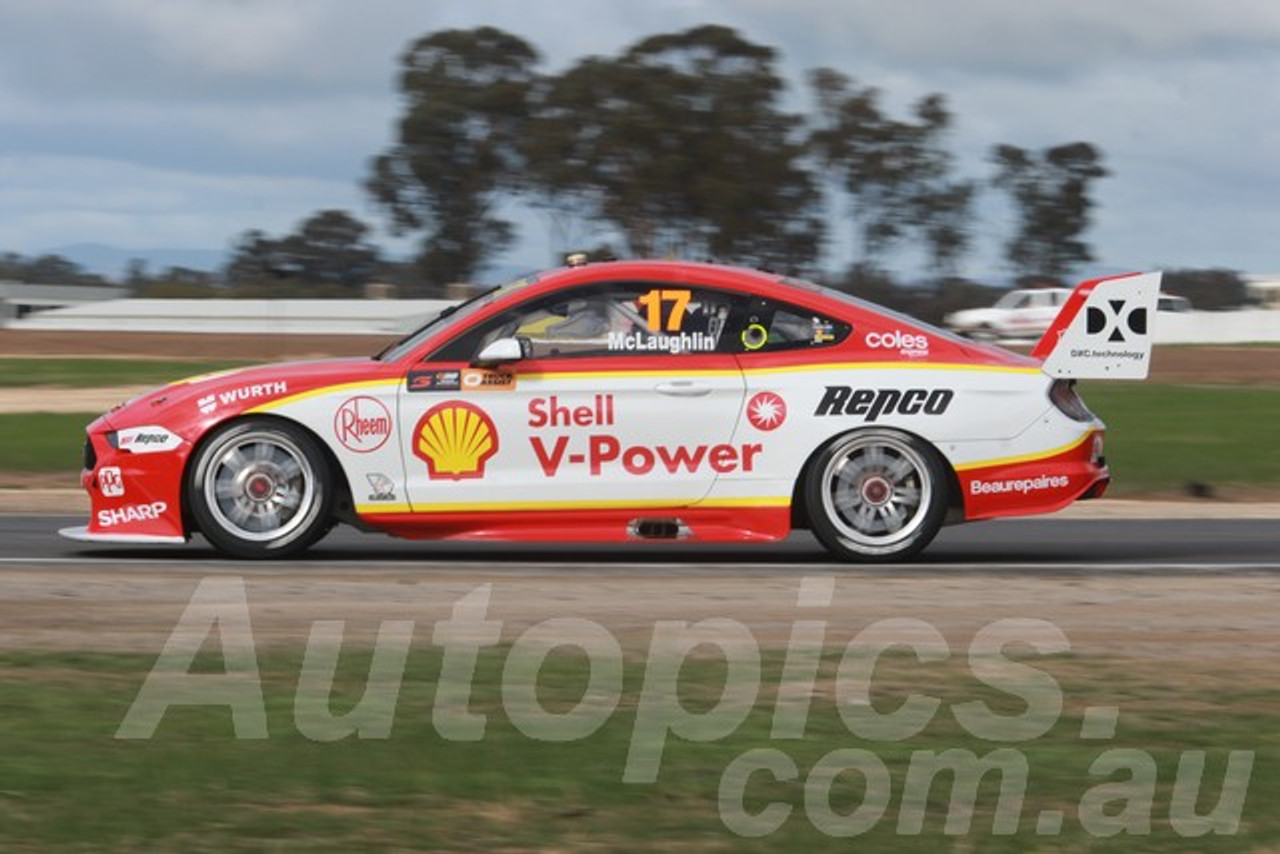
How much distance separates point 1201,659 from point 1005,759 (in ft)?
7.37

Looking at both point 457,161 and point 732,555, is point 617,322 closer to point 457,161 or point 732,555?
point 732,555

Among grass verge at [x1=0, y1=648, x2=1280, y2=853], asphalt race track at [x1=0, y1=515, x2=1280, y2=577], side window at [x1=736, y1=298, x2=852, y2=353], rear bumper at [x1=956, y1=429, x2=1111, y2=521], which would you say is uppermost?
side window at [x1=736, y1=298, x2=852, y2=353]

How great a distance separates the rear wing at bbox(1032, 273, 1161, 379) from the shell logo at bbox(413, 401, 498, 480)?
2.88m

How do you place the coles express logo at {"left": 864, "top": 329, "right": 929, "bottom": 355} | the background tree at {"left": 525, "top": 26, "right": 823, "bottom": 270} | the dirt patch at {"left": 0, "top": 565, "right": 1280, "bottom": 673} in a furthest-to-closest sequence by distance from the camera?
the background tree at {"left": 525, "top": 26, "right": 823, "bottom": 270}, the coles express logo at {"left": 864, "top": 329, "right": 929, "bottom": 355}, the dirt patch at {"left": 0, "top": 565, "right": 1280, "bottom": 673}

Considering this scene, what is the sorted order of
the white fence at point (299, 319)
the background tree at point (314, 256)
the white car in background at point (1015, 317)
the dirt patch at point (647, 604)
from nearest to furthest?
the dirt patch at point (647, 604), the white fence at point (299, 319), the white car in background at point (1015, 317), the background tree at point (314, 256)

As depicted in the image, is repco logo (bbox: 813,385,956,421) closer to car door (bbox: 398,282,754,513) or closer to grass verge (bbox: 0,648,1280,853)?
car door (bbox: 398,282,754,513)

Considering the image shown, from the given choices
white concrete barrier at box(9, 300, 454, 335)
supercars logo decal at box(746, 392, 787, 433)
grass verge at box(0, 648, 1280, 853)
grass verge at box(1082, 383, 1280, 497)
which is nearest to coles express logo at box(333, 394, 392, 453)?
supercars logo decal at box(746, 392, 787, 433)

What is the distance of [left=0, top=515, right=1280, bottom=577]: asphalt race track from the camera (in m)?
10.4

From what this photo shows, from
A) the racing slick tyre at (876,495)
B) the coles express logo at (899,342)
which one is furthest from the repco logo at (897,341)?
the racing slick tyre at (876,495)

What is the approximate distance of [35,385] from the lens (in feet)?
97.3

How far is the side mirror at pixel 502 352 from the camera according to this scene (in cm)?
1034

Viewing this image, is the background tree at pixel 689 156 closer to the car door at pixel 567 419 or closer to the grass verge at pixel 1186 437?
the grass verge at pixel 1186 437

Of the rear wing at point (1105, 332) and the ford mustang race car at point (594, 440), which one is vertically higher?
the rear wing at point (1105, 332)

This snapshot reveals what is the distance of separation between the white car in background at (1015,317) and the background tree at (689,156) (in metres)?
9.51
